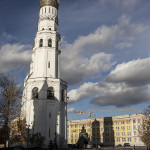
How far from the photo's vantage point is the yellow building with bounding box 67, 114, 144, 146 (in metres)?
99.6

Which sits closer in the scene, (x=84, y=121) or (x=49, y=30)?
(x=49, y=30)

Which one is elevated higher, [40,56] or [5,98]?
[40,56]

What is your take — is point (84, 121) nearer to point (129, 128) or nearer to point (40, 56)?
point (129, 128)

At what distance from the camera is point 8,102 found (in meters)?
33.9

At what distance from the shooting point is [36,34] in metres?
61.7

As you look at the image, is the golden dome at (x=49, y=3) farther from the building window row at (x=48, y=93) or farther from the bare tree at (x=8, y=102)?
the bare tree at (x=8, y=102)

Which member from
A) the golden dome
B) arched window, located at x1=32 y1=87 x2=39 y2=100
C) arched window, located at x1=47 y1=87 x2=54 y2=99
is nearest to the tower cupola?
the golden dome

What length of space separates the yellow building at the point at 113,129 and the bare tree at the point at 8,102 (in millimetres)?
64722

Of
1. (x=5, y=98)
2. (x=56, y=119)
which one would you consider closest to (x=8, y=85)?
(x=5, y=98)

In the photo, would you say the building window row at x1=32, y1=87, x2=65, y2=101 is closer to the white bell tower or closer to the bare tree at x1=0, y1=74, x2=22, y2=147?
the white bell tower

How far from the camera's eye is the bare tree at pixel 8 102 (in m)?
32.9

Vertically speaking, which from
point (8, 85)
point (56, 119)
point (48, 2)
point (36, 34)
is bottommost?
point (56, 119)

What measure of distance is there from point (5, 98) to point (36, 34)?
3149cm

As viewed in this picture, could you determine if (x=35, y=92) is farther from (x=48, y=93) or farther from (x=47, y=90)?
(x=48, y=93)
